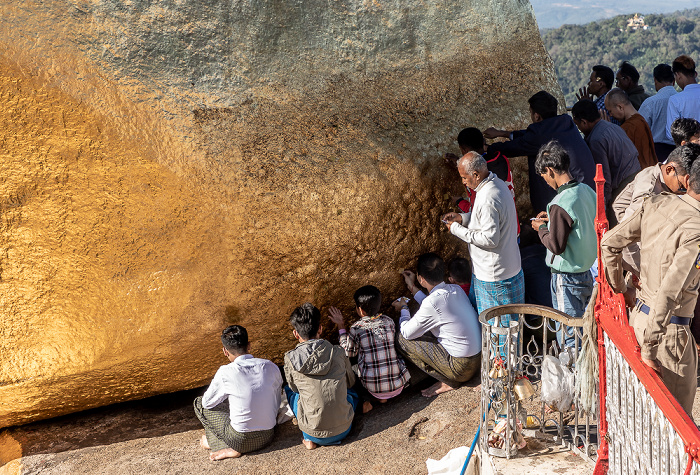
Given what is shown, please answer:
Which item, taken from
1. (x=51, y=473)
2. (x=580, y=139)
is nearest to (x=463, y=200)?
(x=580, y=139)

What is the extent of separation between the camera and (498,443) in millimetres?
3311

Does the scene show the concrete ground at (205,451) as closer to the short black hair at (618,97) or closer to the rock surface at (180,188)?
the rock surface at (180,188)

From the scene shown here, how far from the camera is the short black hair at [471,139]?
423 centimetres

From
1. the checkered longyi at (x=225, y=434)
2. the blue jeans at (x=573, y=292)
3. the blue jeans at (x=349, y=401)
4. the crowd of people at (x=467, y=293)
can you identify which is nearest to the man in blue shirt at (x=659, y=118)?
the crowd of people at (x=467, y=293)

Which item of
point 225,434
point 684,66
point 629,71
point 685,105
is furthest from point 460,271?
point 629,71

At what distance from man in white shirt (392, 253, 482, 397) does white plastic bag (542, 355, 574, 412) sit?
33.3 inches

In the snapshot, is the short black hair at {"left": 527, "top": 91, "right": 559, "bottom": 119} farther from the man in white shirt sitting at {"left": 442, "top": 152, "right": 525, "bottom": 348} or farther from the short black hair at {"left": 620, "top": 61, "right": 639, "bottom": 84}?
the short black hair at {"left": 620, "top": 61, "right": 639, "bottom": 84}

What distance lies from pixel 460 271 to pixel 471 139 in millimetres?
908

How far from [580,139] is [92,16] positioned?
3162 millimetres

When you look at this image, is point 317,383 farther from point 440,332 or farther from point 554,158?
point 554,158

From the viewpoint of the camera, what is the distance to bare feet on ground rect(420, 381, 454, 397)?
168 inches

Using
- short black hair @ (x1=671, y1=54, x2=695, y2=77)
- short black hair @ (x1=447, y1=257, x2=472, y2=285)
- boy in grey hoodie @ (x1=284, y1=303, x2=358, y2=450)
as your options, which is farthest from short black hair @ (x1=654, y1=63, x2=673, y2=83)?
boy in grey hoodie @ (x1=284, y1=303, x2=358, y2=450)

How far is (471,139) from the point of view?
13.9 ft

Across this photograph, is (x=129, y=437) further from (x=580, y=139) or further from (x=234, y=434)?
(x=580, y=139)
